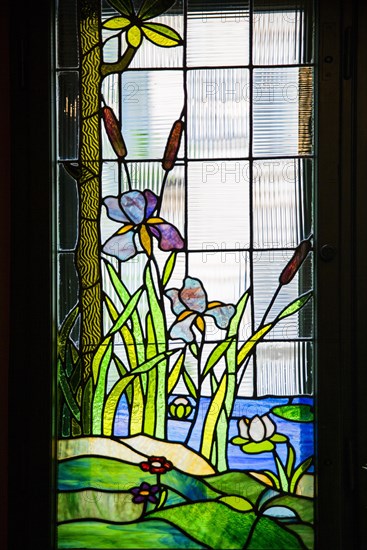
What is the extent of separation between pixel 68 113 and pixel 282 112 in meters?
0.70

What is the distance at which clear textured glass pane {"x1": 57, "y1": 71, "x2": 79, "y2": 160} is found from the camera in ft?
8.20

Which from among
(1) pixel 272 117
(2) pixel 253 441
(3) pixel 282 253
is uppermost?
(1) pixel 272 117

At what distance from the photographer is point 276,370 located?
248 centimetres

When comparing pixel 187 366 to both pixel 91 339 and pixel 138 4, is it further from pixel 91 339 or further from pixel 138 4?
pixel 138 4

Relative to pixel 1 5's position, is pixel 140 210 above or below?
below

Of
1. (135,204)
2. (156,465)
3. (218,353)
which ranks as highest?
(135,204)

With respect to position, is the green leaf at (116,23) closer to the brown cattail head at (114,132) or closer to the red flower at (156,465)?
the brown cattail head at (114,132)

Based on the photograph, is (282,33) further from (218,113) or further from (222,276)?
(222,276)

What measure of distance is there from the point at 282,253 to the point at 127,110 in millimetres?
692

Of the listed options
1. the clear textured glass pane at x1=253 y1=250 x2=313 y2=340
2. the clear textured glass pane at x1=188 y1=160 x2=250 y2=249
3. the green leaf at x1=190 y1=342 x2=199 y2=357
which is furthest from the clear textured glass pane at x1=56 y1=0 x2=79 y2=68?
the green leaf at x1=190 y1=342 x2=199 y2=357

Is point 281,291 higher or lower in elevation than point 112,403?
higher

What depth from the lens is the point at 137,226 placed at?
250 centimetres

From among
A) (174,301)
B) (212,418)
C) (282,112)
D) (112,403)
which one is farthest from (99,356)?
(282,112)

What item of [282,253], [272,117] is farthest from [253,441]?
[272,117]
